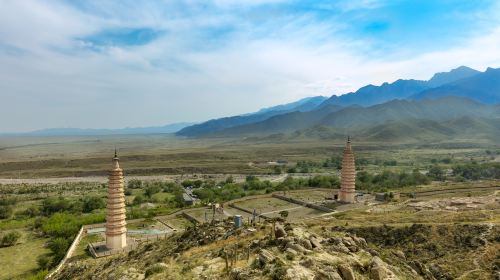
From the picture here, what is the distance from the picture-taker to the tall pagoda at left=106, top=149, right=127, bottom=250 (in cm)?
3033

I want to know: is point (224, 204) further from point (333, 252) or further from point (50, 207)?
point (333, 252)

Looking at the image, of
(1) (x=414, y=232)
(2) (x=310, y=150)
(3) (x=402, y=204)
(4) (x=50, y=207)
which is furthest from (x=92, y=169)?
(1) (x=414, y=232)

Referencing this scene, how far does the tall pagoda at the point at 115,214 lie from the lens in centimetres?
3033

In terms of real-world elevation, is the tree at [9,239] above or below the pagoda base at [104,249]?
below

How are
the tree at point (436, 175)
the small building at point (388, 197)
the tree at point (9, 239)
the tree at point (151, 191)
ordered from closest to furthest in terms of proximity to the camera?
the tree at point (9, 239)
the small building at point (388, 197)
the tree at point (151, 191)
the tree at point (436, 175)

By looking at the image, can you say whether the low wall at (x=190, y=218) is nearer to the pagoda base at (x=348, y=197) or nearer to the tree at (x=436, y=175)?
the pagoda base at (x=348, y=197)

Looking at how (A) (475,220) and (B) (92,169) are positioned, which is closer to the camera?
(A) (475,220)

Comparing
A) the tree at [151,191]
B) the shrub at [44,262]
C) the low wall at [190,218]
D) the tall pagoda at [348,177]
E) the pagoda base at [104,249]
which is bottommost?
the tree at [151,191]

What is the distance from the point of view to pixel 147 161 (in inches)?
5615

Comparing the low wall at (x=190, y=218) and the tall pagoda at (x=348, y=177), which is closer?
the low wall at (x=190, y=218)

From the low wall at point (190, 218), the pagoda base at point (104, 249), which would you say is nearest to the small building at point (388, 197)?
the low wall at point (190, 218)

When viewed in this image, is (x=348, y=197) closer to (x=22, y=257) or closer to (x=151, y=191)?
(x=22, y=257)

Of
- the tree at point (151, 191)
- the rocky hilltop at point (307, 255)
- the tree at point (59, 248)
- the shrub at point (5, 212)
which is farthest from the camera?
the tree at point (151, 191)

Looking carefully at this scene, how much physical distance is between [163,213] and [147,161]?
332 feet
